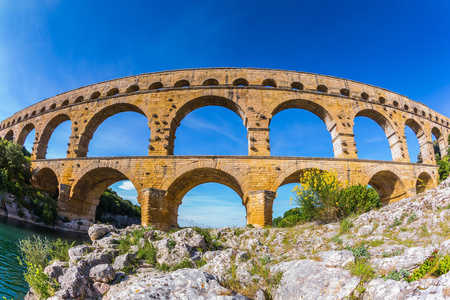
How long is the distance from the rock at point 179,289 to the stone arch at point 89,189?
941 cm

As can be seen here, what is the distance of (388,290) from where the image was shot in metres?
3.05

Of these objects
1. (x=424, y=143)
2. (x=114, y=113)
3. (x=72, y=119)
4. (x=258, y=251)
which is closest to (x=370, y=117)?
(x=424, y=143)

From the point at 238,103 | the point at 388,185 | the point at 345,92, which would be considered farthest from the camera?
the point at 345,92

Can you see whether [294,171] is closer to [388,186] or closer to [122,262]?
[388,186]

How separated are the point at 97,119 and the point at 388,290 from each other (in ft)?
55.6

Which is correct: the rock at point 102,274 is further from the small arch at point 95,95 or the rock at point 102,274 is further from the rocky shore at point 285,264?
the small arch at point 95,95

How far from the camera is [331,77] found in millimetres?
16297

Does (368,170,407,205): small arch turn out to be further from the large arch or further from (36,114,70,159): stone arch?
(36,114,70,159): stone arch

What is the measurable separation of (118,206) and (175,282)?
30702 mm

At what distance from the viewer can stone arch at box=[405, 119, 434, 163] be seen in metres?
17.4

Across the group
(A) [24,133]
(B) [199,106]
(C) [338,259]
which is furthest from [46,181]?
(C) [338,259]

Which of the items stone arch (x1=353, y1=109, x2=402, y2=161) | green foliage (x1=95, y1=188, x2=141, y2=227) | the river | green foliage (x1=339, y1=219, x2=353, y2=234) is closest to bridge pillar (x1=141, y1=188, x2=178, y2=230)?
Result: the river

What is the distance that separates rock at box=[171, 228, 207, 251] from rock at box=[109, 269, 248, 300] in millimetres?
2046

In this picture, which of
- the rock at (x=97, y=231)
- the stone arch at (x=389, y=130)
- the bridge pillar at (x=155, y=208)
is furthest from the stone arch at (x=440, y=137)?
the rock at (x=97, y=231)
